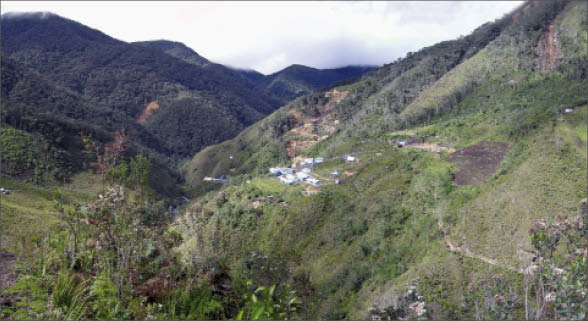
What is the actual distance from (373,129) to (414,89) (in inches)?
804

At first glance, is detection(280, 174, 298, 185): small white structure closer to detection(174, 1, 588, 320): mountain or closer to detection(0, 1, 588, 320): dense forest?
detection(0, 1, 588, 320): dense forest

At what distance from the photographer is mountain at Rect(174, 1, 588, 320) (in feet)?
12.8

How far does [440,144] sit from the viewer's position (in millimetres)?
44156

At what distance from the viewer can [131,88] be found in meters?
168

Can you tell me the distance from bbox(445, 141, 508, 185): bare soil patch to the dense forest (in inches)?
10.5

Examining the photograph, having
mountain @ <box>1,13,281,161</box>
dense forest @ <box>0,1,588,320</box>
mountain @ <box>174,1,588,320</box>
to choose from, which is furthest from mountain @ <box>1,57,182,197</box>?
mountain @ <box>174,1,588,320</box>

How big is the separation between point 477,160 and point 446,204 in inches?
481

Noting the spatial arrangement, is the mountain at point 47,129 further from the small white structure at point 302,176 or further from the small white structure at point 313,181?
the small white structure at point 302,176

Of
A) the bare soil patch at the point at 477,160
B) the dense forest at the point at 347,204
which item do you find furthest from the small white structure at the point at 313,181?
the bare soil patch at the point at 477,160

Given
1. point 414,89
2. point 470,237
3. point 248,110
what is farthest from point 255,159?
point 248,110

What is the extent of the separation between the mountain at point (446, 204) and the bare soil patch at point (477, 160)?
230 mm

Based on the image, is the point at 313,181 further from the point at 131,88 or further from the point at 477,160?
the point at 131,88

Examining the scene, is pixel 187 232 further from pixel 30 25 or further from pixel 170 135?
pixel 30 25

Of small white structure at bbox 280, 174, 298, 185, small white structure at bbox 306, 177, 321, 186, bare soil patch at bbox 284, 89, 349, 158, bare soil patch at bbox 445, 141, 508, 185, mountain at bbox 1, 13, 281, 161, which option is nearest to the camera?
bare soil patch at bbox 445, 141, 508, 185
